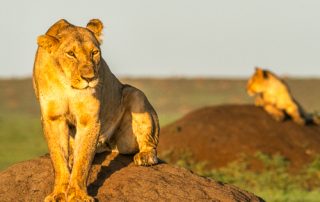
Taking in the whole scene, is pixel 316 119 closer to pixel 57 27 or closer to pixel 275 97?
pixel 275 97

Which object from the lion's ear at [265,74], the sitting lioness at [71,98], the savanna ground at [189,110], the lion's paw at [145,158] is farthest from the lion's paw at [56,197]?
the lion's ear at [265,74]

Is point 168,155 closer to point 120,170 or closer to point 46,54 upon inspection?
point 120,170

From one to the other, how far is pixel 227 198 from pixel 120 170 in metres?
1.32

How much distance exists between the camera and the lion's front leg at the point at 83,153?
938cm

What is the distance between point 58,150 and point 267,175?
1427cm

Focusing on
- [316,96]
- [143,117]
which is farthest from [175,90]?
[143,117]

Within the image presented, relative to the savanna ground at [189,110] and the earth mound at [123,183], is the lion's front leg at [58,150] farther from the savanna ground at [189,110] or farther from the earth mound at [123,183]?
the savanna ground at [189,110]

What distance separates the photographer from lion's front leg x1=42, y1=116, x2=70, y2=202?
31.0 ft

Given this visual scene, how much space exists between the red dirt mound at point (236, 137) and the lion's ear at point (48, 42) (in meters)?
15.1

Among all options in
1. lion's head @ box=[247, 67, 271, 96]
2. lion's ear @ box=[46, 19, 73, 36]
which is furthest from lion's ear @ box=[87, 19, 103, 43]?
lion's head @ box=[247, 67, 271, 96]

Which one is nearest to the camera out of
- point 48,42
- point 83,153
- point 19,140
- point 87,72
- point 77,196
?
point 87,72

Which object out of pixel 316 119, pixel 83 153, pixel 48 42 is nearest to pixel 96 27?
pixel 48 42

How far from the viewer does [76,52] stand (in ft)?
29.2

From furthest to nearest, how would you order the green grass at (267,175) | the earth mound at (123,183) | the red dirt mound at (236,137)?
the red dirt mound at (236,137) → the green grass at (267,175) → the earth mound at (123,183)
